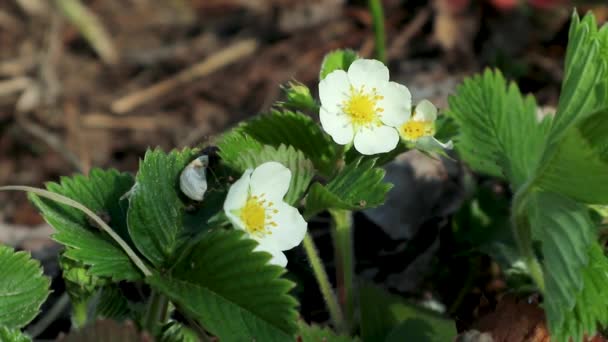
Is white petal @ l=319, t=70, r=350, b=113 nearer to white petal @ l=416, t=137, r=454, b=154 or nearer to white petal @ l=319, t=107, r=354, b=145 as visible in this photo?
white petal @ l=319, t=107, r=354, b=145

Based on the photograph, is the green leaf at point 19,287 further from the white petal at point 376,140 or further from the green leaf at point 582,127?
the green leaf at point 582,127

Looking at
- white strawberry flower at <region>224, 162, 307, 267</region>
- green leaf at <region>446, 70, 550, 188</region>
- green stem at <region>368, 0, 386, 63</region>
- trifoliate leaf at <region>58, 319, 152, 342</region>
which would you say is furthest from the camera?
green stem at <region>368, 0, 386, 63</region>

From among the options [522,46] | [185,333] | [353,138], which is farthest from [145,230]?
[522,46]

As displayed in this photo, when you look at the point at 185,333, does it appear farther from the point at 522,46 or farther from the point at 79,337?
the point at 522,46

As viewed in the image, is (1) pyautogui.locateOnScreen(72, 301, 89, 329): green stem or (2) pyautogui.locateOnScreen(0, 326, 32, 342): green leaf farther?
(1) pyautogui.locateOnScreen(72, 301, 89, 329): green stem

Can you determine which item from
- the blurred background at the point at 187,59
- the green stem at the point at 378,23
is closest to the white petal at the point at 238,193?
the green stem at the point at 378,23

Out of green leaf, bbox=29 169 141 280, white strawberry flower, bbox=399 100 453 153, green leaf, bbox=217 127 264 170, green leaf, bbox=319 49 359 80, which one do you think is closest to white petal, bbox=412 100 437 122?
white strawberry flower, bbox=399 100 453 153
